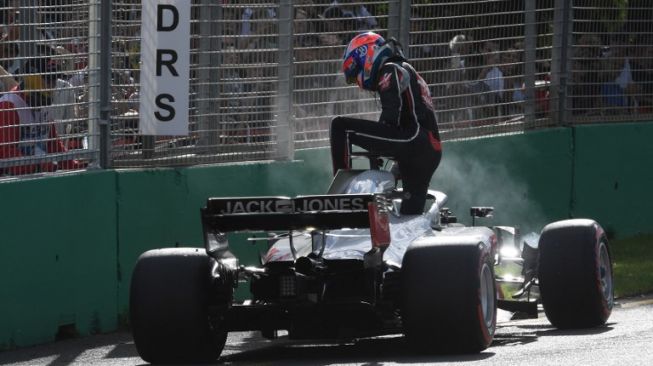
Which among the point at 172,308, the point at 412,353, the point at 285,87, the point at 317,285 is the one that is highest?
the point at 285,87

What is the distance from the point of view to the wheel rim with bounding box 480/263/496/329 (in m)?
9.23

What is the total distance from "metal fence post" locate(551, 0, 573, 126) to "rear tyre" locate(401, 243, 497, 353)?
760cm

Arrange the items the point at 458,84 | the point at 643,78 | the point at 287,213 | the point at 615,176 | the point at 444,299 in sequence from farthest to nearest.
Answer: the point at 643,78 → the point at 615,176 → the point at 458,84 → the point at 287,213 → the point at 444,299

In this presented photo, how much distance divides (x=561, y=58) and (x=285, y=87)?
4.22 meters

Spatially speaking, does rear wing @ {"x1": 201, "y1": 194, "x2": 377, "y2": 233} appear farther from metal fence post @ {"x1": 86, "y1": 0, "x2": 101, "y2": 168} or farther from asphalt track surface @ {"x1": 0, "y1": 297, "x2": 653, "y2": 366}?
metal fence post @ {"x1": 86, "y1": 0, "x2": 101, "y2": 168}

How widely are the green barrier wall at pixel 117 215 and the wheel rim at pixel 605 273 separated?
123 inches

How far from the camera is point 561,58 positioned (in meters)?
16.4

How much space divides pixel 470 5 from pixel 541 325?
16.6 ft

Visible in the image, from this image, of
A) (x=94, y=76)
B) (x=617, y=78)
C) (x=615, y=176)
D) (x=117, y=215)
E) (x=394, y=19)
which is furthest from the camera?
(x=617, y=78)

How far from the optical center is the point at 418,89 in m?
10.5

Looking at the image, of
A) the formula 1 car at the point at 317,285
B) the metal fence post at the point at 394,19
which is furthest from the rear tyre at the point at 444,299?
the metal fence post at the point at 394,19

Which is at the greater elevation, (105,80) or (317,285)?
(105,80)

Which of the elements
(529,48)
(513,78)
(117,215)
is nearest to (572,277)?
(117,215)

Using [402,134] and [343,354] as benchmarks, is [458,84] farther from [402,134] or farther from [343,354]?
[343,354]
